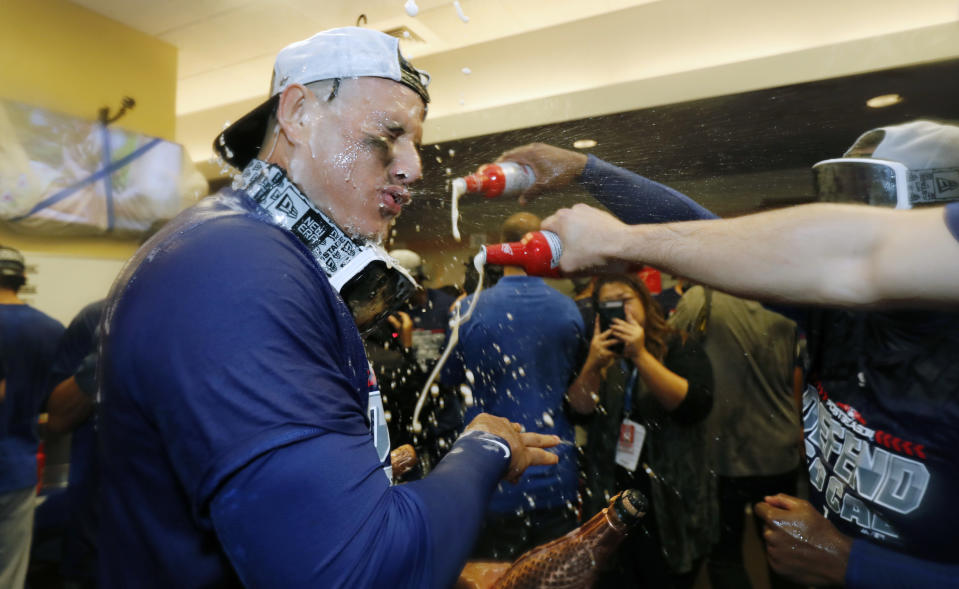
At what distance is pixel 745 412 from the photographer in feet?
8.17

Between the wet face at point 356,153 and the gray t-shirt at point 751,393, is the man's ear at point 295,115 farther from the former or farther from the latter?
the gray t-shirt at point 751,393

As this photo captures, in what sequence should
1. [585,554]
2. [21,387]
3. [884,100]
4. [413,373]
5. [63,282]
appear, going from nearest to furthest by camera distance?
[585,554] → [884,100] → [21,387] → [413,373] → [63,282]

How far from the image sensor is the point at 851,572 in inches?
45.7

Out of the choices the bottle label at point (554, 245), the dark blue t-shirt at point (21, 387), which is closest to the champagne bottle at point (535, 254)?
the bottle label at point (554, 245)

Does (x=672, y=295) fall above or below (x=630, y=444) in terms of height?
above

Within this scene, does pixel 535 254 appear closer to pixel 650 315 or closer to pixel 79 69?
pixel 650 315

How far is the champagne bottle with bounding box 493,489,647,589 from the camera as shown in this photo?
3.53 ft

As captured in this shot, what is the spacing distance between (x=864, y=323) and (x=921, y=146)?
1.47ft

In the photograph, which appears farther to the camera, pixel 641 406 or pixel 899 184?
pixel 641 406

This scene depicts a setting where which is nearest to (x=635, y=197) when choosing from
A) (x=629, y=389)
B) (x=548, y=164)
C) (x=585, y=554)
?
(x=548, y=164)

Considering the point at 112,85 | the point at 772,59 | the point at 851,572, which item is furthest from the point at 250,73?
the point at 851,572

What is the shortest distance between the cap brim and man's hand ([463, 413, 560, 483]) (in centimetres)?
87

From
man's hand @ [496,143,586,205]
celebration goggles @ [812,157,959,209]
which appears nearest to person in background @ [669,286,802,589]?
man's hand @ [496,143,586,205]

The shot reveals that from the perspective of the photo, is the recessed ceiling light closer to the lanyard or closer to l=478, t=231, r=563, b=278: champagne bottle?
the lanyard
